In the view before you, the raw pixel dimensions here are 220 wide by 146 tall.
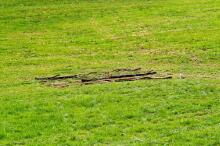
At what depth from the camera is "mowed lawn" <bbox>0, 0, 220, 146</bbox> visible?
18266mm

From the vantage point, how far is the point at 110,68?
30781 millimetres

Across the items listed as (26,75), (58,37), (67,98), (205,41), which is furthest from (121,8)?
(67,98)

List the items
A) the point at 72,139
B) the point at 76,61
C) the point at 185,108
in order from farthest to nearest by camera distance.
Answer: the point at 76,61
the point at 185,108
the point at 72,139

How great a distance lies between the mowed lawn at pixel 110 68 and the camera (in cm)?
1827

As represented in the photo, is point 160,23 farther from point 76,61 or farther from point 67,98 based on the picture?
point 67,98

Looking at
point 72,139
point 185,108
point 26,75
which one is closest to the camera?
point 72,139

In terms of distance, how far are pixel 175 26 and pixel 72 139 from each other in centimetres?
2927

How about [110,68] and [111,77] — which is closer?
[111,77]

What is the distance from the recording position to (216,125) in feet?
59.5

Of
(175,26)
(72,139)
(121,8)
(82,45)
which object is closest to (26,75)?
(82,45)

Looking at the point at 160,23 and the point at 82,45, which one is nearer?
the point at 82,45

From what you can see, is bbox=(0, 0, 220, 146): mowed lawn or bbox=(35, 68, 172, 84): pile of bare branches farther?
bbox=(35, 68, 172, 84): pile of bare branches

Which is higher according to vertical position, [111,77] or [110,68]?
[111,77]

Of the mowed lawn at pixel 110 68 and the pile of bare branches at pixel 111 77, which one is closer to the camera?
the mowed lawn at pixel 110 68
